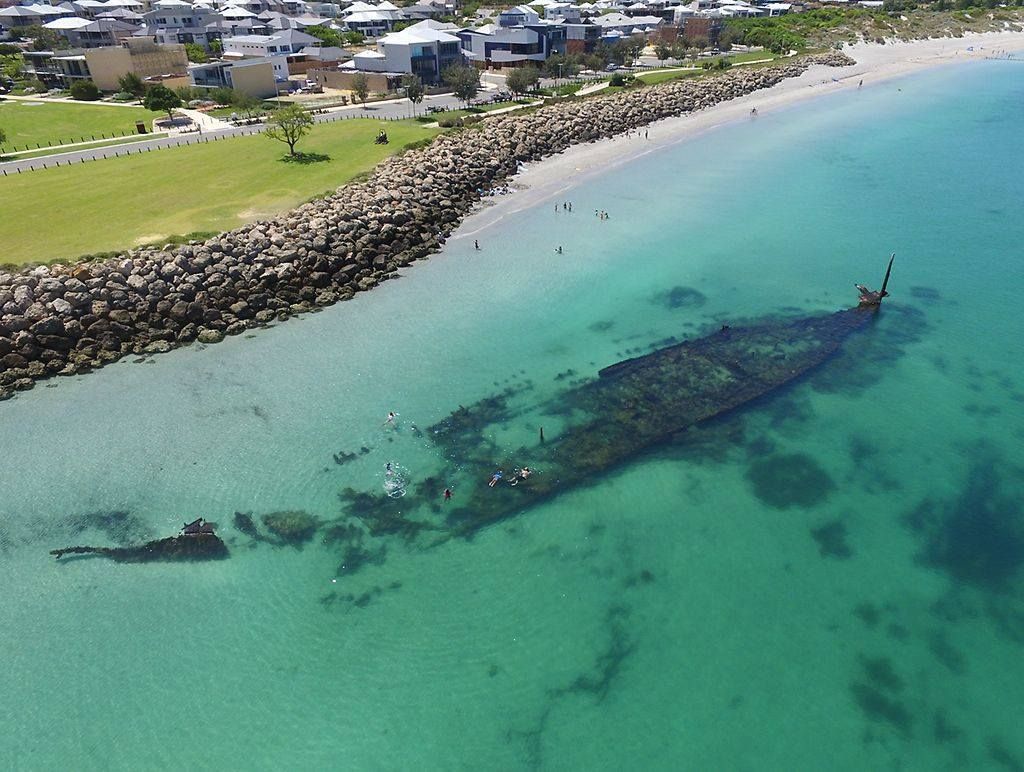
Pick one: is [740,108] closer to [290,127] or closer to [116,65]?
[290,127]

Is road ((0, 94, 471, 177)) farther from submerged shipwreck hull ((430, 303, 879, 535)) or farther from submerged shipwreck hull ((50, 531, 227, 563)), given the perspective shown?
submerged shipwreck hull ((430, 303, 879, 535))

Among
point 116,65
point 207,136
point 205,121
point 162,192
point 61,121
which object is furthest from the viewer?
point 116,65

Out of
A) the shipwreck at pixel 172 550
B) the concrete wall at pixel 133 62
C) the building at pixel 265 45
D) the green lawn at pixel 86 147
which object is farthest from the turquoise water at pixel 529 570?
the building at pixel 265 45

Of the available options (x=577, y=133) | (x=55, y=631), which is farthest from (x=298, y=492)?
(x=577, y=133)

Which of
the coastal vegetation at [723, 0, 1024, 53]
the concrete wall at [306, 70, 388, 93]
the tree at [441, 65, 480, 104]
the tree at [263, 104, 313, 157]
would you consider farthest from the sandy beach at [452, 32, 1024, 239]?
the concrete wall at [306, 70, 388, 93]

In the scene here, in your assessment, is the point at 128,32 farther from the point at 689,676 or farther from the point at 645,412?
the point at 689,676

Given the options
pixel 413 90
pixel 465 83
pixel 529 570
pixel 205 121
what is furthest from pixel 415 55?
pixel 529 570
